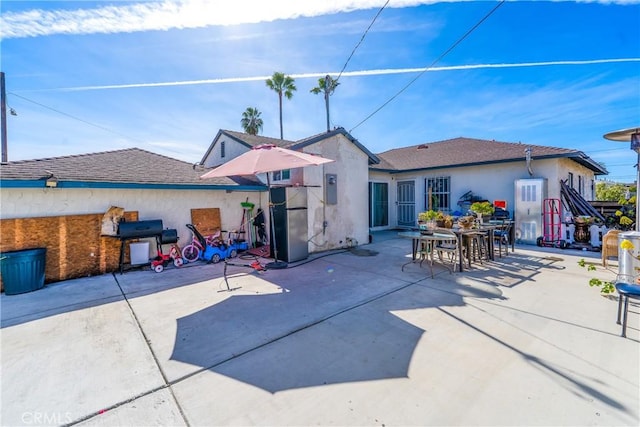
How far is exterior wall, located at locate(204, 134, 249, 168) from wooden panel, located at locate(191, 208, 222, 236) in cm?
377

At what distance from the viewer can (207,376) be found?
2379 millimetres

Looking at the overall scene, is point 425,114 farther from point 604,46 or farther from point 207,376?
point 207,376

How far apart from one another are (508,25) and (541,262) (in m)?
5.83

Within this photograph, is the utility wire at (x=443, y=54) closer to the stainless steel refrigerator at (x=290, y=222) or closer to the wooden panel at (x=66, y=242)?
the stainless steel refrigerator at (x=290, y=222)

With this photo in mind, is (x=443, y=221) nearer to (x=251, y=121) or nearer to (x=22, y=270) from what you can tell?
(x=22, y=270)

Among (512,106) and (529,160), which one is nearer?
(529,160)

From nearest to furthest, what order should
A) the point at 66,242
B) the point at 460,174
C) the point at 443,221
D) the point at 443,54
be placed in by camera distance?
the point at 66,242, the point at 443,221, the point at 443,54, the point at 460,174

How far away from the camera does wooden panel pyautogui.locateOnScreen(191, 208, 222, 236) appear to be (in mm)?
7703

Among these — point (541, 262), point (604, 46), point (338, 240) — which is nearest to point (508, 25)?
point (604, 46)

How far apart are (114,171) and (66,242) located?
6.76ft

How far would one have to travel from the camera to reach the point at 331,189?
810cm

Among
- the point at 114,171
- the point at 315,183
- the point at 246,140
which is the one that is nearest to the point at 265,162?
the point at 315,183

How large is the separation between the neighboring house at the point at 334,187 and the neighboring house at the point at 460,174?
2.45m

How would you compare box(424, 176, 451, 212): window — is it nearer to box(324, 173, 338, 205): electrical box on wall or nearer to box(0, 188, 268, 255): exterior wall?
box(324, 173, 338, 205): electrical box on wall
